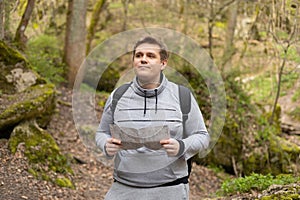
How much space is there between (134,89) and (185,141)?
1.57ft

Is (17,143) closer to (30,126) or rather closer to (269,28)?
(30,126)

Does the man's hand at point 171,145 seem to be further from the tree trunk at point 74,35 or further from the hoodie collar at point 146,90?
the tree trunk at point 74,35

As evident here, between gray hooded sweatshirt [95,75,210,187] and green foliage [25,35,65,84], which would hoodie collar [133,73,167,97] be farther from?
green foliage [25,35,65,84]

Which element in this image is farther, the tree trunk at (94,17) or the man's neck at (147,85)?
the tree trunk at (94,17)

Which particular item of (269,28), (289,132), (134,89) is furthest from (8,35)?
(289,132)

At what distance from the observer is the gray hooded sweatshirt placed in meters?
2.73

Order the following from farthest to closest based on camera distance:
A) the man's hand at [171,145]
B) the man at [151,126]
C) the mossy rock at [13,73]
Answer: the mossy rock at [13,73] → the man at [151,126] → the man's hand at [171,145]

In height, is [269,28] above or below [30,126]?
above

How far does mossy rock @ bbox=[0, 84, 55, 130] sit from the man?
398 centimetres

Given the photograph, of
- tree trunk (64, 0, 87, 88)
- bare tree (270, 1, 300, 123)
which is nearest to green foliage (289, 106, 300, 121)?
bare tree (270, 1, 300, 123)

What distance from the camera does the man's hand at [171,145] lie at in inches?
102

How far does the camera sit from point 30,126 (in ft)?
22.7

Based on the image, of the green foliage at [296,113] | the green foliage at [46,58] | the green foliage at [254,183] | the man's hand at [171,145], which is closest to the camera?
the man's hand at [171,145]

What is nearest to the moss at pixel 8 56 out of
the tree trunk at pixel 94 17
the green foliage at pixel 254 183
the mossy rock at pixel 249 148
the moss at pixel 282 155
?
the green foliage at pixel 254 183
